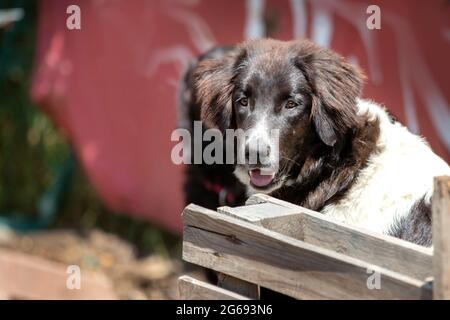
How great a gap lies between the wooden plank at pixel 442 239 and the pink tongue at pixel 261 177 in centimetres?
141

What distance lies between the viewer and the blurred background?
229 inches

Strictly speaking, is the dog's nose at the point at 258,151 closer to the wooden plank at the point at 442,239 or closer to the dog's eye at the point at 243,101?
the dog's eye at the point at 243,101

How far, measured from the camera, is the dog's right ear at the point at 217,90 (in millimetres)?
4113

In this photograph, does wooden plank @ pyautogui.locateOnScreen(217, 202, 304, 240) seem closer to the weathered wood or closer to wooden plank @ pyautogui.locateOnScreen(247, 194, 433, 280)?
wooden plank @ pyautogui.locateOnScreen(247, 194, 433, 280)

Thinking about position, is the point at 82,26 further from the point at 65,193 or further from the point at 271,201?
the point at 271,201

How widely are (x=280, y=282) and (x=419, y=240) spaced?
0.89 meters

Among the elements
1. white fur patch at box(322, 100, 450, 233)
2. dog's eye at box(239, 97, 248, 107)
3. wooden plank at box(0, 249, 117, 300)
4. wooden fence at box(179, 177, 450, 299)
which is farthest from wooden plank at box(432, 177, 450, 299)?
wooden plank at box(0, 249, 117, 300)

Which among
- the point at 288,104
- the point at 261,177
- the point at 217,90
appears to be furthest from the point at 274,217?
the point at 217,90

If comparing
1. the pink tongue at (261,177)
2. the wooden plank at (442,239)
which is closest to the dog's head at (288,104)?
the pink tongue at (261,177)

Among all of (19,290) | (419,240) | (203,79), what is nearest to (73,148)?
(19,290)

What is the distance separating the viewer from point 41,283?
612 cm

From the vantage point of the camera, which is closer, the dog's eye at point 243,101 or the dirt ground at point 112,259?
the dog's eye at point 243,101
